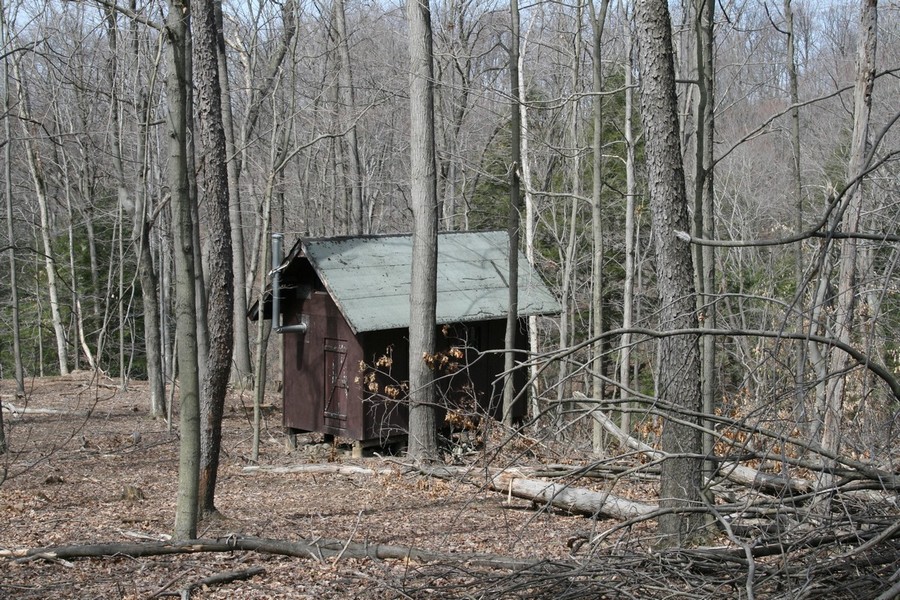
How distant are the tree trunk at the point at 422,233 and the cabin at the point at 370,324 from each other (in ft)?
4.14

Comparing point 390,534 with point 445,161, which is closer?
point 390,534

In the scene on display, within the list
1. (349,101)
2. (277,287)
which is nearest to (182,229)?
(277,287)

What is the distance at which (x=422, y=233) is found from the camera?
11.8 m

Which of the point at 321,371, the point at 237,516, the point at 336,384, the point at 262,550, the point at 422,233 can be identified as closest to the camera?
the point at 262,550

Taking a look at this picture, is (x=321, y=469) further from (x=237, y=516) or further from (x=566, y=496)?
(x=566, y=496)

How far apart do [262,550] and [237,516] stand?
98.9 inches

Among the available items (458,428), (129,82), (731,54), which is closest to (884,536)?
(458,428)

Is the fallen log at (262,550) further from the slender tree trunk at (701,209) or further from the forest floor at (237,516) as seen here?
the slender tree trunk at (701,209)

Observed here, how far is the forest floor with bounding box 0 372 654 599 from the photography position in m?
5.98

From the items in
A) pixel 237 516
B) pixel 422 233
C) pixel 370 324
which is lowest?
pixel 237 516

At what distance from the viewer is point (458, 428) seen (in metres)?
15.3

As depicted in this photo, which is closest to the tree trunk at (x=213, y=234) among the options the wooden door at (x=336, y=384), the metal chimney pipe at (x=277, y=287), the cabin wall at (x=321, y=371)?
the metal chimney pipe at (x=277, y=287)

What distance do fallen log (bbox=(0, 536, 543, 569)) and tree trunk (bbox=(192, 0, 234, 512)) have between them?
158cm

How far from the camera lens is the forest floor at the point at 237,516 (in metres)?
5.98
